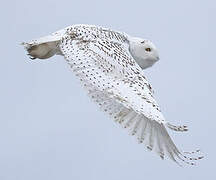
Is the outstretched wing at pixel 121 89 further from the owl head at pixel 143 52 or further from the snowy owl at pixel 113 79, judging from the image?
the owl head at pixel 143 52

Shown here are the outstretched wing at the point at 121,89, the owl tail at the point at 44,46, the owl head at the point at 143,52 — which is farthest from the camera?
the owl head at the point at 143,52

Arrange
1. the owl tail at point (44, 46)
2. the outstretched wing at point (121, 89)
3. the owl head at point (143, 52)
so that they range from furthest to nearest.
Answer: the owl head at point (143, 52) < the owl tail at point (44, 46) < the outstretched wing at point (121, 89)

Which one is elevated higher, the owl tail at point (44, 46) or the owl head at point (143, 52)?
the owl tail at point (44, 46)

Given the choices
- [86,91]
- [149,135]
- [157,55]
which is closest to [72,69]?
[86,91]

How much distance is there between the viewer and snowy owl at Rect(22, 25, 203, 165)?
9844 millimetres

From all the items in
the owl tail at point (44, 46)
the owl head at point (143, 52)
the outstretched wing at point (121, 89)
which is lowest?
the outstretched wing at point (121, 89)

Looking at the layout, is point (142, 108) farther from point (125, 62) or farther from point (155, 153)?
point (125, 62)

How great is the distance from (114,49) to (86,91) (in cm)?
155

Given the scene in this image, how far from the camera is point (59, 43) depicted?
1145cm

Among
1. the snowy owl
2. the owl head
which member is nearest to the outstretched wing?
the snowy owl

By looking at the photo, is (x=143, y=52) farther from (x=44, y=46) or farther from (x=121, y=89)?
(x=121, y=89)

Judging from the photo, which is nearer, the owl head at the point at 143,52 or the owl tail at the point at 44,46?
the owl tail at the point at 44,46

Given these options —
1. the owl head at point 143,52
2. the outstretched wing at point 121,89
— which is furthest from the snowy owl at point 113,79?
the owl head at point 143,52

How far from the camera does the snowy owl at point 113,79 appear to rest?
984 centimetres
